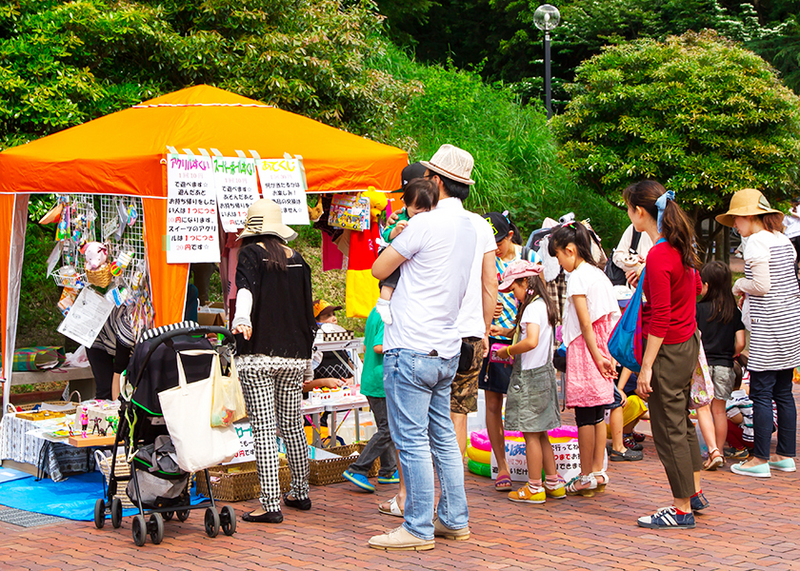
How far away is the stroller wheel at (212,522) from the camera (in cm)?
508

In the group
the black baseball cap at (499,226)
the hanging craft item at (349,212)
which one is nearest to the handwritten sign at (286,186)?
the hanging craft item at (349,212)

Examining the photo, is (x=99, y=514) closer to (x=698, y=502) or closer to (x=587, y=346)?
(x=587, y=346)

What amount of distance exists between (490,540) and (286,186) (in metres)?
3.12

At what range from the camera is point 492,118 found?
22484mm

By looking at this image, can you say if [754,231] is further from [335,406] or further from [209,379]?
[209,379]

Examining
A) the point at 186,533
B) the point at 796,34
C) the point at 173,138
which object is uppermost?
the point at 796,34

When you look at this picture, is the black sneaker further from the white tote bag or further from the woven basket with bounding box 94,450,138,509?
the woven basket with bounding box 94,450,138,509

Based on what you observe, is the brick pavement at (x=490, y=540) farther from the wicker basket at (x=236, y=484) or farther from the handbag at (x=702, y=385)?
the handbag at (x=702, y=385)

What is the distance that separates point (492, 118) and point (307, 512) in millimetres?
17984

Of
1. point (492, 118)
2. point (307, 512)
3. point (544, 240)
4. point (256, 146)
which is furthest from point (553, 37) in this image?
point (307, 512)

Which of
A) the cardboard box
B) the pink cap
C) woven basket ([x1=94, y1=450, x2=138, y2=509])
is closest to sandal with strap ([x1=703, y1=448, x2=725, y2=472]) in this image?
the pink cap

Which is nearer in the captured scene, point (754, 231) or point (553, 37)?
point (754, 231)

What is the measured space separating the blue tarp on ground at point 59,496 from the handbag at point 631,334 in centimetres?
307

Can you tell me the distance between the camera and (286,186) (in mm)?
6672
